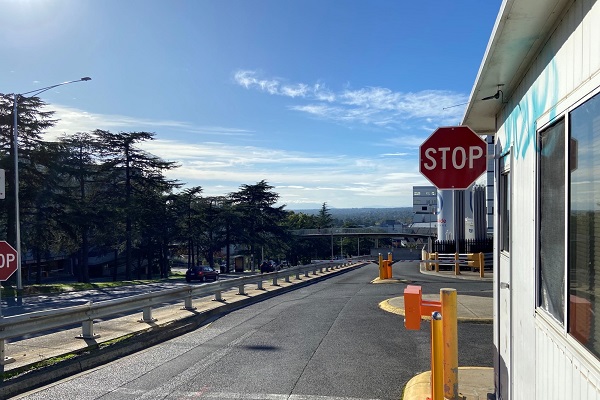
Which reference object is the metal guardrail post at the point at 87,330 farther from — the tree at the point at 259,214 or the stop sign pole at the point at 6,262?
the tree at the point at 259,214

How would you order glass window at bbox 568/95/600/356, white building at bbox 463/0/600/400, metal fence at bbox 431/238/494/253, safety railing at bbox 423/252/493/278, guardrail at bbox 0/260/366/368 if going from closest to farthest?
glass window at bbox 568/95/600/356 → white building at bbox 463/0/600/400 → guardrail at bbox 0/260/366/368 → safety railing at bbox 423/252/493/278 → metal fence at bbox 431/238/494/253

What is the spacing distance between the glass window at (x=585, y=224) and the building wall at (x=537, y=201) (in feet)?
0.30

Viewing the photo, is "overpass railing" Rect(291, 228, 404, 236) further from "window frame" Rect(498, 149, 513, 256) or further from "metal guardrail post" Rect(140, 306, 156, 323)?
"window frame" Rect(498, 149, 513, 256)

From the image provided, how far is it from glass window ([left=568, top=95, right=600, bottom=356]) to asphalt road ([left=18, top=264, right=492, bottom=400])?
12.4 feet

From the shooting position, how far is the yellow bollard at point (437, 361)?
5141 mm

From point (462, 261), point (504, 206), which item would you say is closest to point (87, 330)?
point (504, 206)

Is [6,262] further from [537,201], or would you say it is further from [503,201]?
[537,201]

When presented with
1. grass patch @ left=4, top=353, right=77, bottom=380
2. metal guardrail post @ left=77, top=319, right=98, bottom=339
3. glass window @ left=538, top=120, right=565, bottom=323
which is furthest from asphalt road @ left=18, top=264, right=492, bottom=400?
glass window @ left=538, top=120, right=565, bottom=323

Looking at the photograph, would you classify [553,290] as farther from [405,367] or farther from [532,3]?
[405,367]

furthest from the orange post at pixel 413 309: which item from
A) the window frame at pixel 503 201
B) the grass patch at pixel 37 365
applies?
the grass patch at pixel 37 365

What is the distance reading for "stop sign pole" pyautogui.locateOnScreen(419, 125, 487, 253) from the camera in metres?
5.76

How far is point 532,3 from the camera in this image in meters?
3.38

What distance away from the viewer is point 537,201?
4.13 metres

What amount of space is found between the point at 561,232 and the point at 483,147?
2.42 m
